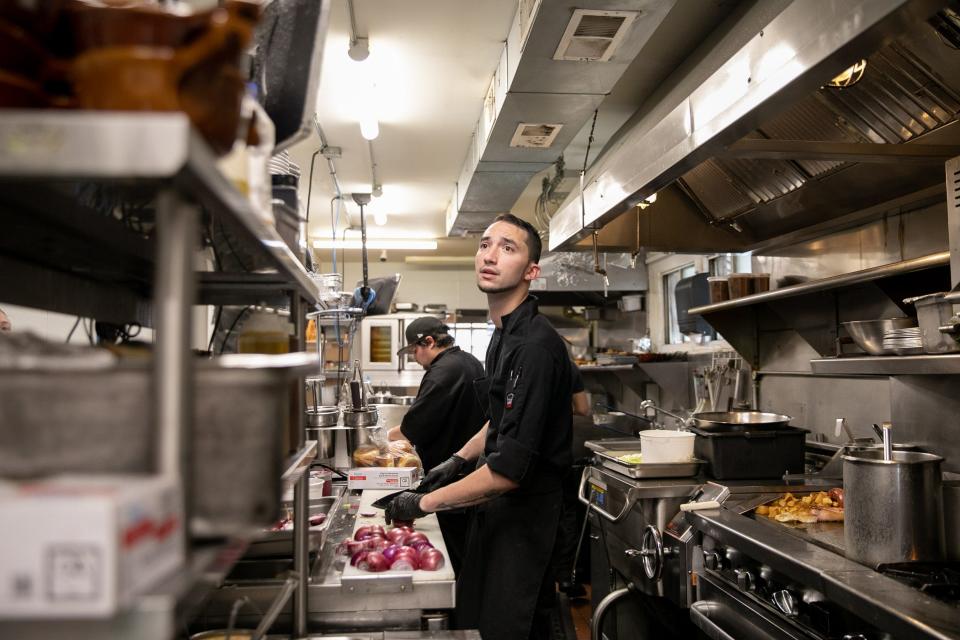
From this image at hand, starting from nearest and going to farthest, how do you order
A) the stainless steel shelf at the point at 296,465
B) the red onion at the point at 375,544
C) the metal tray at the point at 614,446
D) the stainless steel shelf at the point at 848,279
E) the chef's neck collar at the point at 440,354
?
the stainless steel shelf at the point at 296,465, the red onion at the point at 375,544, the stainless steel shelf at the point at 848,279, the metal tray at the point at 614,446, the chef's neck collar at the point at 440,354

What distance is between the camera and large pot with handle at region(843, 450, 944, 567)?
181 cm

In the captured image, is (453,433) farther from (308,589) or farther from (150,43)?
(150,43)

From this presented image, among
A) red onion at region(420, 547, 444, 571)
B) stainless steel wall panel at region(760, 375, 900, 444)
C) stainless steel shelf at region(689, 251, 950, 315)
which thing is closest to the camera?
red onion at region(420, 547, 444, 571)

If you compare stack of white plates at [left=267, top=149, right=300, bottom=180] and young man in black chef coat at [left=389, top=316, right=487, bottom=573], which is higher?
stack of white plates at [left=267, top=149, right=300, bottom=180]

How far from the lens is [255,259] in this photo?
125cm

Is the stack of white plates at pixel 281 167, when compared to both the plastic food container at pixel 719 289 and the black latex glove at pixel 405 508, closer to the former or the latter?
the black latex glove at pixel 405 508

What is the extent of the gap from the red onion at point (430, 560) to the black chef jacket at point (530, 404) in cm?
33

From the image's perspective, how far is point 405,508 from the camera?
2.24 m

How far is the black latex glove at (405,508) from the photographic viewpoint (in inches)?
87.6

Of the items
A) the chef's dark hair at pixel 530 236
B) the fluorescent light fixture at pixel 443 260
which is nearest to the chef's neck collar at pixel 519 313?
the chef's dark hair at pixel 530 236

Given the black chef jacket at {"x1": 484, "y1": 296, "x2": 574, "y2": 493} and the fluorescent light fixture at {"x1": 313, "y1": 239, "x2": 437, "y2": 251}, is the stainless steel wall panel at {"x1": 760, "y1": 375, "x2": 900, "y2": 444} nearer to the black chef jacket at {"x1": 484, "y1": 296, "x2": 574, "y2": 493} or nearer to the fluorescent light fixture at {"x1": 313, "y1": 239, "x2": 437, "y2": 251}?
the black chef jacket at {"x1": 484, "y1": 296, "x2": 574, "y2": 493}

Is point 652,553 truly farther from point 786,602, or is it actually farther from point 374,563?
point 374,563

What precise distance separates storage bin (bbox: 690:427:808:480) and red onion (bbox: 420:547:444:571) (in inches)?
63.6

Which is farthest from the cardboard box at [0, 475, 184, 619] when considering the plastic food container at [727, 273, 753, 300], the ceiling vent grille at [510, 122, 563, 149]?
the plastic food container at [727, 273, 753, 300]
